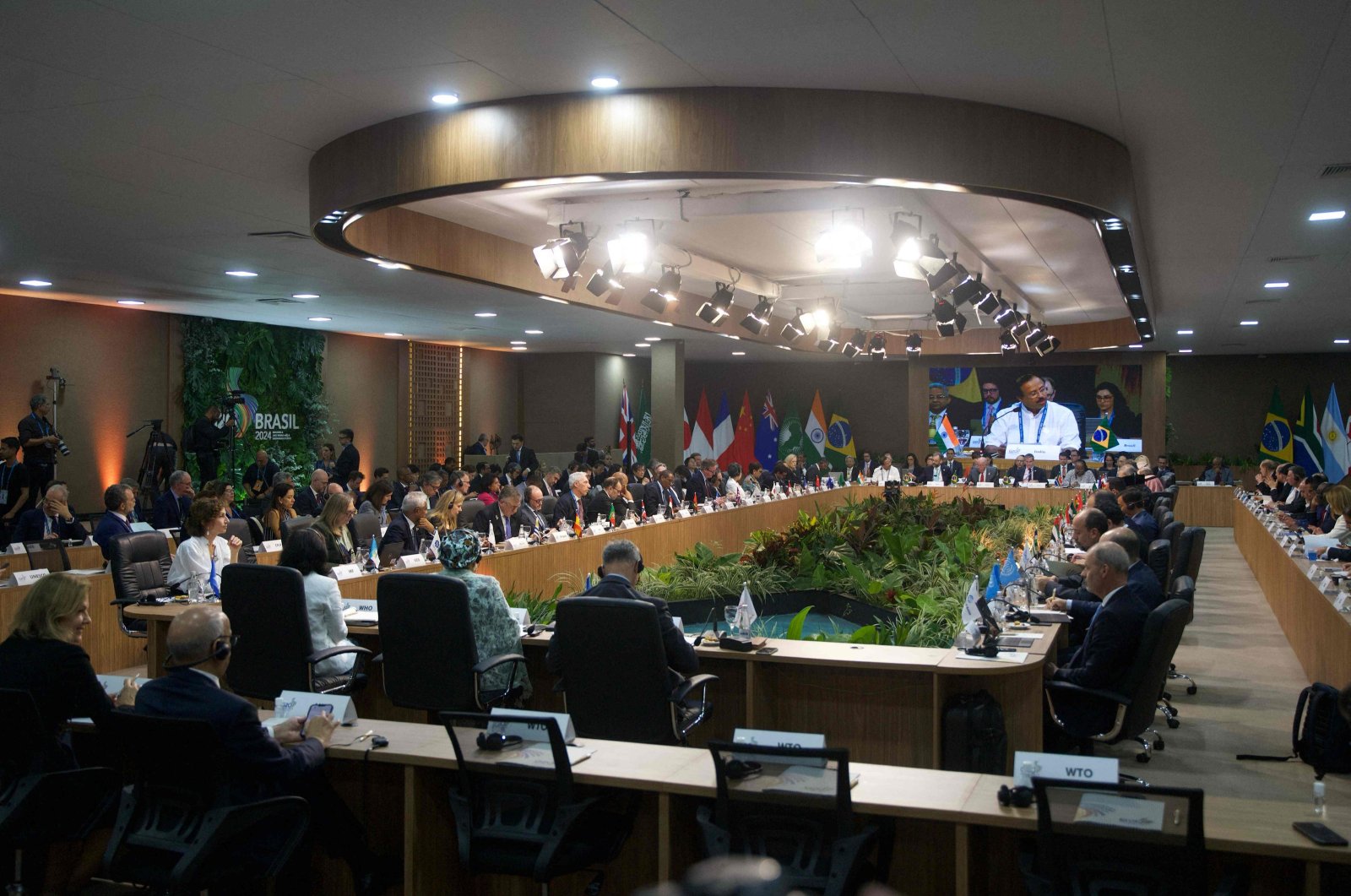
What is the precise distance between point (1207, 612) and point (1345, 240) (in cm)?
339

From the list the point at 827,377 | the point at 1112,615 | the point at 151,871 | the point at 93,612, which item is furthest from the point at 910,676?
the point at 827,377

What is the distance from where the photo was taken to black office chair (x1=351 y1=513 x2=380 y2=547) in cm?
754

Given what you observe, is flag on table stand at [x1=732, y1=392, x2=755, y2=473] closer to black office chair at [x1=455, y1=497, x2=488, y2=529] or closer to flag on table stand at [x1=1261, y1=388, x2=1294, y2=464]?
flag on table stand at [x1=1261, y1=388, x2=1294, y2=464]

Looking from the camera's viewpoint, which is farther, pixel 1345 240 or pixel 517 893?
pixel 1345 240

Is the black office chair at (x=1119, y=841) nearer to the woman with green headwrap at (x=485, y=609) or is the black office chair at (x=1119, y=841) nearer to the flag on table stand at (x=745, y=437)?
the woman with green headwrap at (x=485, y=609)

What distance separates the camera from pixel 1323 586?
20.9 ft

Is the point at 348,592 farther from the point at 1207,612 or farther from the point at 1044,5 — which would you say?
the point at 1207,612

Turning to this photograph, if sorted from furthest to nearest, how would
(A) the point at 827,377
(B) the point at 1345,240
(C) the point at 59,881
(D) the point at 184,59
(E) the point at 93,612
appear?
(A) the point at 827,377 < (B) the point at 1345,240 < (E) the point at 93,612 < (D) the point at 184,59 < (C) the point at 59,881

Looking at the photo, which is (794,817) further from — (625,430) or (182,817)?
(625,430)

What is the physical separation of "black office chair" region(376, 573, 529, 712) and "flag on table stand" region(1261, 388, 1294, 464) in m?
19.5

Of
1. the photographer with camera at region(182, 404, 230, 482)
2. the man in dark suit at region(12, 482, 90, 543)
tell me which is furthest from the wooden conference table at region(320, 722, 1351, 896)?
the photographer with camera at region(182, 404, 230, 482)

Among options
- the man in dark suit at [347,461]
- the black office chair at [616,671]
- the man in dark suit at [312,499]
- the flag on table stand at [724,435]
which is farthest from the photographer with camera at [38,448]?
the flag on table stand at [724,435]

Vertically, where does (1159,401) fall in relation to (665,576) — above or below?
above

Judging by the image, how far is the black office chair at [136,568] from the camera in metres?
6.01
